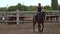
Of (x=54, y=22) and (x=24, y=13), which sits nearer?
(x=54, y=22)

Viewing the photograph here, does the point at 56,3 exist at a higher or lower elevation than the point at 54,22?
higher

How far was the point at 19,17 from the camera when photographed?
1827 centimetres

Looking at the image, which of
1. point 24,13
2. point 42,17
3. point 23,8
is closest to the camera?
point 42,17

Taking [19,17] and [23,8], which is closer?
[19,17]

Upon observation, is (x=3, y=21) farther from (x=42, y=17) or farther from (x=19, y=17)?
(x=42, y=17)

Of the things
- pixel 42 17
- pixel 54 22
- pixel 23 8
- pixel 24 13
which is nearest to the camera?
pixel 42 17

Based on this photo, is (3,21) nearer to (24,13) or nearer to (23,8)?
(24,13)

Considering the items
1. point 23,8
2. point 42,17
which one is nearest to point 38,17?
point 42,17

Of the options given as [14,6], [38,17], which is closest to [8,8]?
[14,6]

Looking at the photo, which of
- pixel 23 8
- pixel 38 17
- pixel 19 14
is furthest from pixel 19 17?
pixel 38 17

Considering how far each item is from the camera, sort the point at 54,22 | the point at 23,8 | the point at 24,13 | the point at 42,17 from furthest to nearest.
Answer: the point at 23,8 → the point at 24,13 → the point at 54,22 → the point at 42,17

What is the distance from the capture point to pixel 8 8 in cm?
2333

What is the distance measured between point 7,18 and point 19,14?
3.84ft

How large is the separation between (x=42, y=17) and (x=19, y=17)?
710 centimetres
